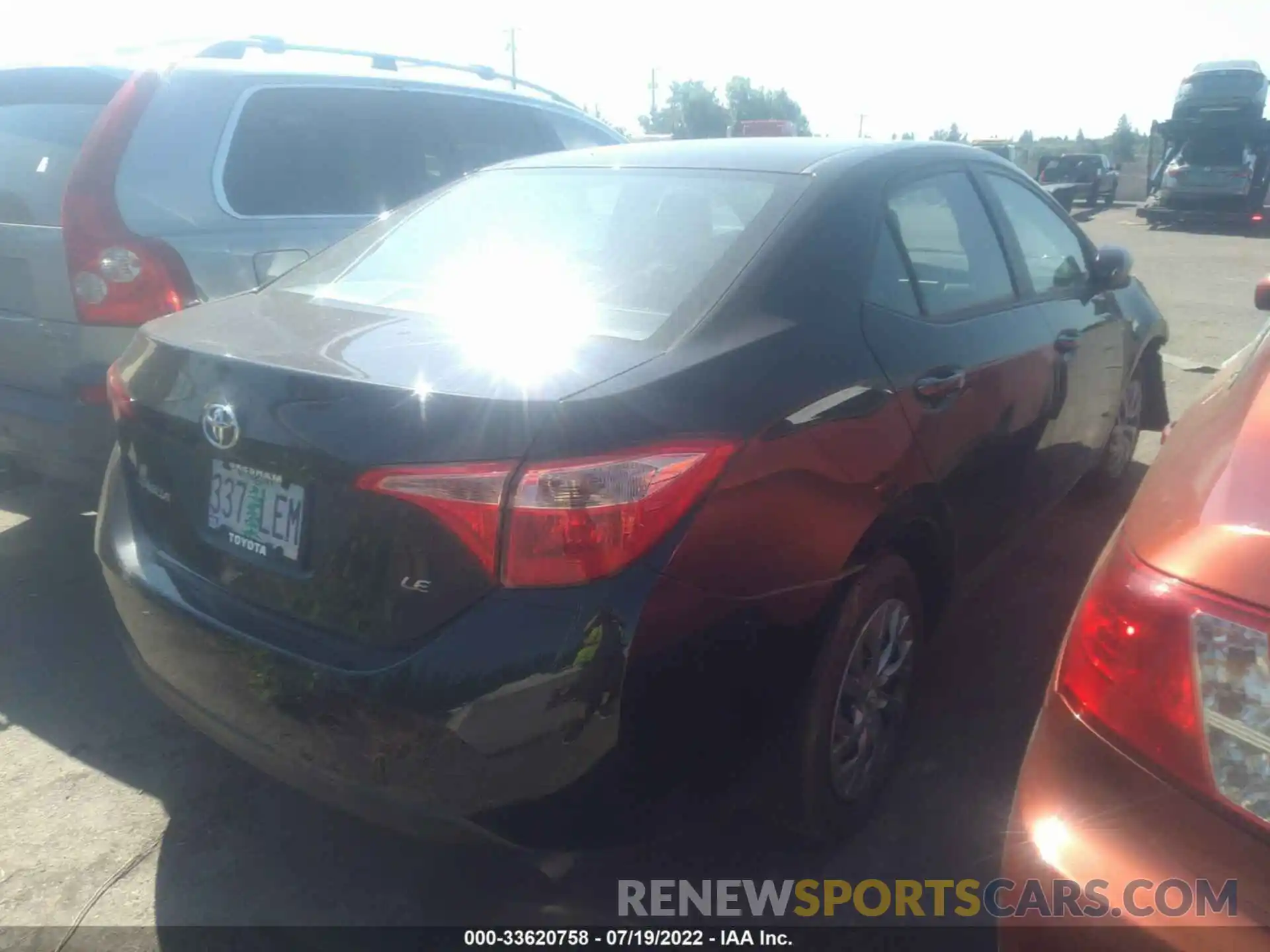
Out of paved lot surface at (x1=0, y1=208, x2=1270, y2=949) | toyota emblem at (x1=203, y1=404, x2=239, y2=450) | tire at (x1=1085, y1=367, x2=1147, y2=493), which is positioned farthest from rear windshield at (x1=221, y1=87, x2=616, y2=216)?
tire at (x1=1085, y1=367, x2=1147, y2=493)

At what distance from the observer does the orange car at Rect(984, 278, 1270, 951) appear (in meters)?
1.36

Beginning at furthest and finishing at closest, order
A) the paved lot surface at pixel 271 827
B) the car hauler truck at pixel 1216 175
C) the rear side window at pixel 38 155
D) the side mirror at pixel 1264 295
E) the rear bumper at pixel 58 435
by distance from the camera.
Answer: the car hauler truck at pixel 1216 175 < the side mirror at pixel 1264 295 < the rear side window at pixel 38 155 < the rear bumper at pixel 58 435 < the paved lot surface at pixel 271 827

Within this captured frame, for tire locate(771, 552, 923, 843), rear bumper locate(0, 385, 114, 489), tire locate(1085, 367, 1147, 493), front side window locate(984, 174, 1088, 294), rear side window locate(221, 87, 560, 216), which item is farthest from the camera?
tire locate(1085, 367, 1147, 493)

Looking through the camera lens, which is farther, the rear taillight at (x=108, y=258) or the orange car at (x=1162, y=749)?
the rear taillight at (x=108, y=258)

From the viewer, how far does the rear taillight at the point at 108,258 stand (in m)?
3.45

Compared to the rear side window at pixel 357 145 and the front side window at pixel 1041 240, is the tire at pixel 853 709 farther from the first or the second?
the rear side window at pixel 357 145

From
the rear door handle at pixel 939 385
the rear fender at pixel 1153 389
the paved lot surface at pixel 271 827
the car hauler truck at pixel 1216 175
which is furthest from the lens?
the car hauler truck at pixel 1216 175

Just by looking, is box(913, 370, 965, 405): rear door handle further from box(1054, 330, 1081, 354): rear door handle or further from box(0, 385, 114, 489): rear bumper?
box(0, 385, 114, 489): rear bumper

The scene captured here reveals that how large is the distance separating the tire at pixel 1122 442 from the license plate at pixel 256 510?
374 cm

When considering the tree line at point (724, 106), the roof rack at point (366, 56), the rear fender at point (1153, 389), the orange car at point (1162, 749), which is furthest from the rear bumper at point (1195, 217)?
the tree line at point (724, 106)

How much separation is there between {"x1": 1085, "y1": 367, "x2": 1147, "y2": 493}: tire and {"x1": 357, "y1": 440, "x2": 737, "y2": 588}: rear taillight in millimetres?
3448

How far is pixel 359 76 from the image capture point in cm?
474

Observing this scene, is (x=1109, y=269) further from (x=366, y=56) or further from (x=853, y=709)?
(x=366, y=56)

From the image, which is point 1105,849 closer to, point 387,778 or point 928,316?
point 387,778
